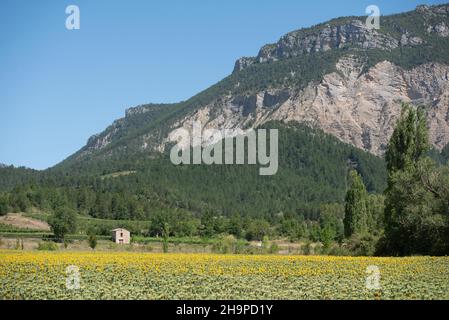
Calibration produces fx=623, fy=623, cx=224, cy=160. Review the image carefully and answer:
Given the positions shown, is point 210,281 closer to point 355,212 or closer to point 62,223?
point 355,212

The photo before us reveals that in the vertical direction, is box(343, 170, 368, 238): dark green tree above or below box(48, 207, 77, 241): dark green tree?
above

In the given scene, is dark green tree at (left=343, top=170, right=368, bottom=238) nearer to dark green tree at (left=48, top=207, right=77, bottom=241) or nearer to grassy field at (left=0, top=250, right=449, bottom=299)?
grassy field at (left=0, top=250, right=449, bottom=299)

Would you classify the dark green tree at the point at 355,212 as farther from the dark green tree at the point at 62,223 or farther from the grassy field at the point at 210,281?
the dark green tree at the point at 62,223

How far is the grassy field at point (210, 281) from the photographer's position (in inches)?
898

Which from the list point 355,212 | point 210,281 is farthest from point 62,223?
point 210,281

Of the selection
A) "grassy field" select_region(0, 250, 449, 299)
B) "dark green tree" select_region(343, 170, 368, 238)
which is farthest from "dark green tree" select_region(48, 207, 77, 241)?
"grassy field" select_region(0, 250, 449, 299)

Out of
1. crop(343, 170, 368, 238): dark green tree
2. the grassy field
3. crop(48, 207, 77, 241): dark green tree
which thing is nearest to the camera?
the grassy field

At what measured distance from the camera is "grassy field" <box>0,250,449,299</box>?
74.8 ft

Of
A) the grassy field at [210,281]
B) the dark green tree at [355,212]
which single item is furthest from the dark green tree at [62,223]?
the grassy field at [210,281]

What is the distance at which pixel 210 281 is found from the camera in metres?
26.9
